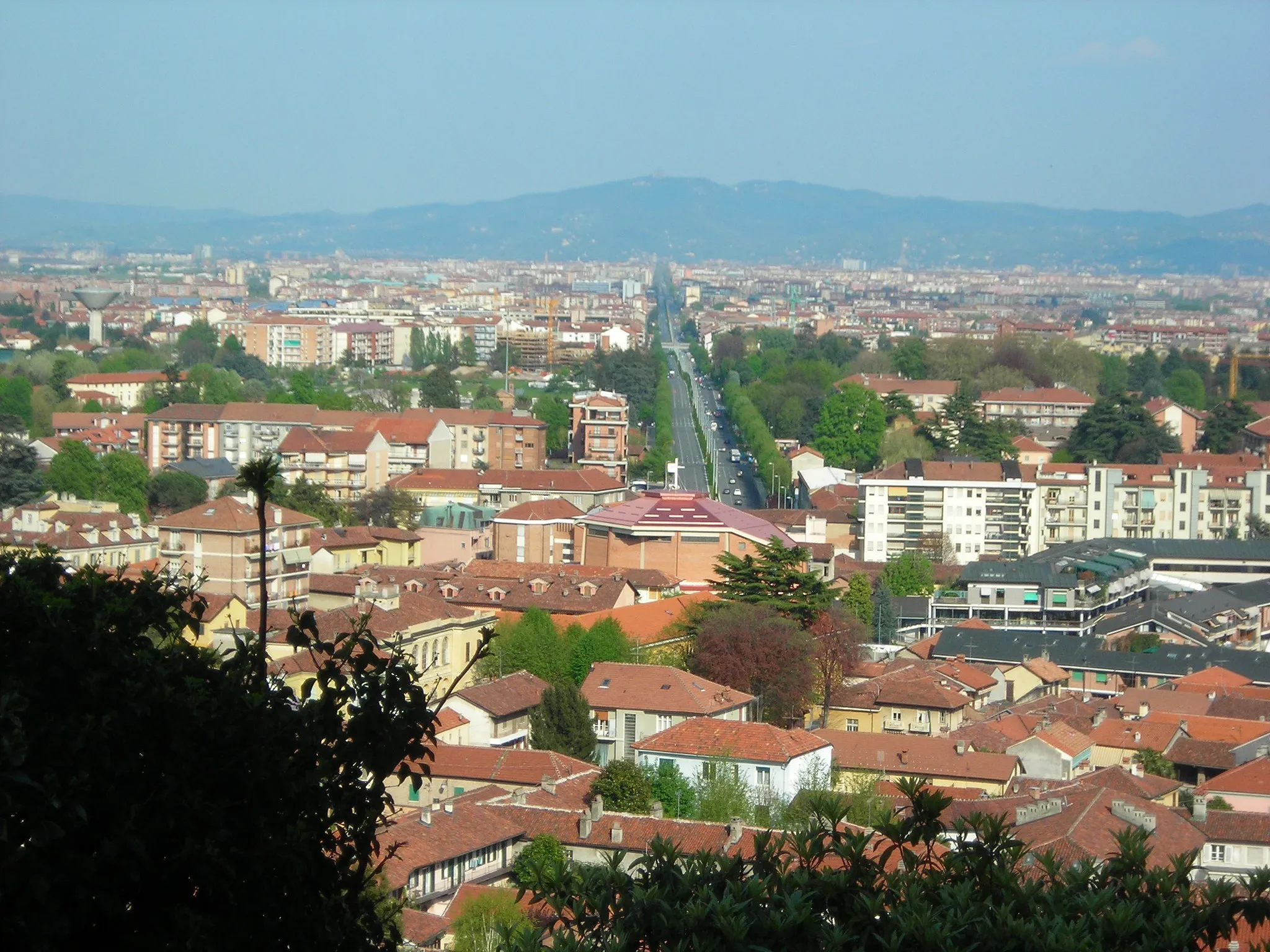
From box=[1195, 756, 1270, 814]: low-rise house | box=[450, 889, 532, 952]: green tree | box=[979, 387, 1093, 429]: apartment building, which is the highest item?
box=[979, 387, 1093, 429]: apartment building

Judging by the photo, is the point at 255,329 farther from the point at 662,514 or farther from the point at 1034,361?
the point at 662,514

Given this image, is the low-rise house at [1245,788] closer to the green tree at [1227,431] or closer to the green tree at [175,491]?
the green tree at [175,491]

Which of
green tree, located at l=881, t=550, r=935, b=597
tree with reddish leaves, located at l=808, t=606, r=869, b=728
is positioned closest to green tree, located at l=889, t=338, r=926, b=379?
green tree, located at l=881, t=550, r=935, b=597

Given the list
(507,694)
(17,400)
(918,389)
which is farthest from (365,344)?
(507,694)

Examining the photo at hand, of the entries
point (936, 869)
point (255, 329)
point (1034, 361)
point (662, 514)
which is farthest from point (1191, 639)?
point (255, 329)

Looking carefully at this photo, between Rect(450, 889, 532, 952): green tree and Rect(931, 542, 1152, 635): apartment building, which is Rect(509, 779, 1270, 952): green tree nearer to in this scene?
Rect(450, 889, 532, 952): green tree
